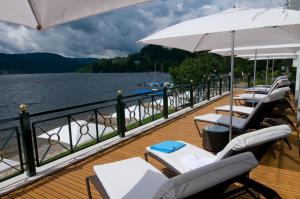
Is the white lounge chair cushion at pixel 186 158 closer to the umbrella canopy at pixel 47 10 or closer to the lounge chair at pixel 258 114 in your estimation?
the lounge chair at pixel 258 114

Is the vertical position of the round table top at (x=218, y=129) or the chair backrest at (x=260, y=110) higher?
the chair backrest at (x=260, y=110)

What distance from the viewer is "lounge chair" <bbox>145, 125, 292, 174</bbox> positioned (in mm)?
2389

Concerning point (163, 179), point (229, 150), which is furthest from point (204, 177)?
point (163, 179)

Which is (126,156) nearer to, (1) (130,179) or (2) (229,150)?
(1) (130,179)

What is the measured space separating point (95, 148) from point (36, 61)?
155026mm

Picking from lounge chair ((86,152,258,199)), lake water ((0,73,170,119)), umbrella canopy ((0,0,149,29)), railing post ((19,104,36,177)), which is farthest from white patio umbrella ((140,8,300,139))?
lake water ((0,73,170,119))

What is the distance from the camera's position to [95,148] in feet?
16.8

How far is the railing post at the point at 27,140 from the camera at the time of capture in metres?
3.83

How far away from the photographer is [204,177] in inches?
62.6

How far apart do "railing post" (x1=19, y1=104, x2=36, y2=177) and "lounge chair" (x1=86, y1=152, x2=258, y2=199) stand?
160 cm

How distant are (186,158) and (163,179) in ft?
2.39

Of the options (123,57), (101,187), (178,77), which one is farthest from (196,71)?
(123,57)

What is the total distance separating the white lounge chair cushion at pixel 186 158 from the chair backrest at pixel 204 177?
125 cm

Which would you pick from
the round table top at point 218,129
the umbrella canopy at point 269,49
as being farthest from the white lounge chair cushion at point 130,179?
the umbrella canopy at point 269,49
